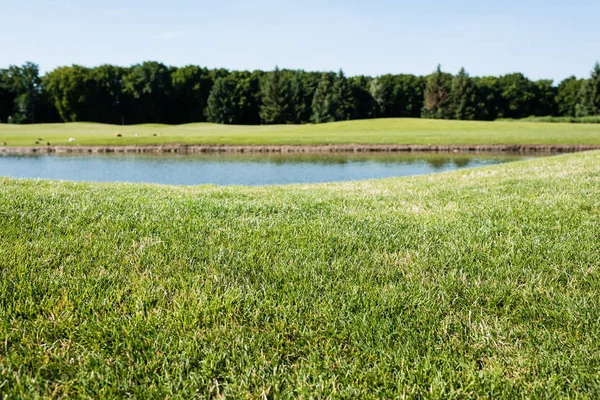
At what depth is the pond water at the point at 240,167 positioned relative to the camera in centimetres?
2262

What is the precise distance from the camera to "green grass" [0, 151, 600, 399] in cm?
219

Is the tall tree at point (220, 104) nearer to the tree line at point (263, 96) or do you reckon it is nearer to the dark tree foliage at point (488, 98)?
the tree line at point (263, 96)

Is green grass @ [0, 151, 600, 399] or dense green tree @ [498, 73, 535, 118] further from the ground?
dense green tree @ [498, 73, 535, 118]

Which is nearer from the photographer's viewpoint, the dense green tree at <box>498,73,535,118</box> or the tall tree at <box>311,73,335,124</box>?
the tall tree at <box>311,73,335,124</box>

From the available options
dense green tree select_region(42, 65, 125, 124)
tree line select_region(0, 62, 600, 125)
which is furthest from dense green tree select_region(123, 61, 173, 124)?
dense green tree select_region(42, 65, 125, 124)

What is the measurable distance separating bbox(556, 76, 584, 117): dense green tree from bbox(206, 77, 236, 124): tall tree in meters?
75.5

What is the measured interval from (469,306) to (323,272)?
1.12 meters

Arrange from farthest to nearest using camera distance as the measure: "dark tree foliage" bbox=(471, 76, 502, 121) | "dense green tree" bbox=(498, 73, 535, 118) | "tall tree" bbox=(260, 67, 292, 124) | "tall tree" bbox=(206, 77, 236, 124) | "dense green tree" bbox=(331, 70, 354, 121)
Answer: "dense green tree" bbox=(498, 73, 535, 118) < "dark tree foliage" bbox=(471, 76, 502, 121) < "tall tree" bbox=(206, 77, 236, 124) < "tall tree" bbox=(260, 67, 292, 124) < "dense green tree" bbox=(331, 70, 354, 121)

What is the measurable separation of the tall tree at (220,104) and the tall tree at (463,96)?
4702 centimetres

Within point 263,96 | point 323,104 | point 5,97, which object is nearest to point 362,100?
point 323,104

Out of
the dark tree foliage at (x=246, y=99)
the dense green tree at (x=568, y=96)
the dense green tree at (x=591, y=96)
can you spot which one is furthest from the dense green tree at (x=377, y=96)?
the dense green tree at (x=568, y=96)

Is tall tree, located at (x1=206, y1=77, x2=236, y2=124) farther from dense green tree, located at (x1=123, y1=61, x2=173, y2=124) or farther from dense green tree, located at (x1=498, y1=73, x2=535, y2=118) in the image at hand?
dense green tree, located at (x1=498, y1=73, x2=535, y2=118)

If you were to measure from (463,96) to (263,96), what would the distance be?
41722 mm

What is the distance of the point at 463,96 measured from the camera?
85688mm
